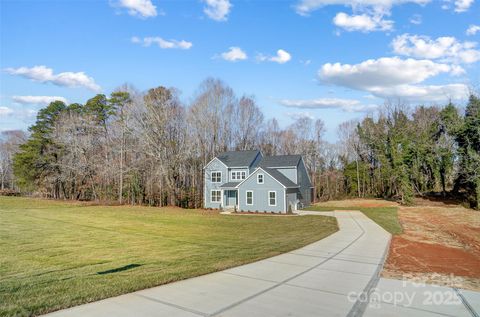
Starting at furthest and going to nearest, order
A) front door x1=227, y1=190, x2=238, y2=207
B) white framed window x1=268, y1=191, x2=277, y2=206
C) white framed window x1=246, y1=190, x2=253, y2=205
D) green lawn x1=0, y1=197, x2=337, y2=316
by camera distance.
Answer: front door x1=227, y1=190, x2=238, y2=207 < white framed window x1=246, y1=190, x2=253, y2=205 < white framed window x1=268, y1=191, x2=277, y2=206 < green lawn x1=0, y1=197, x2=337, y2=316

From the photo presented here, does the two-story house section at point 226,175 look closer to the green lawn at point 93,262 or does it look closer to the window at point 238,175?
the window at point 238,175

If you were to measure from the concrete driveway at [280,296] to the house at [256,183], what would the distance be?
21.1 metres

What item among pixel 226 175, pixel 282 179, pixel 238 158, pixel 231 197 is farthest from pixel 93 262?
pixel 238 158

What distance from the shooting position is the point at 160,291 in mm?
6047

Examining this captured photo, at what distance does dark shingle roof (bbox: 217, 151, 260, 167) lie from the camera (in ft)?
115

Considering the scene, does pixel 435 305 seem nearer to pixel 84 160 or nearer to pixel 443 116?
pixel 443 116

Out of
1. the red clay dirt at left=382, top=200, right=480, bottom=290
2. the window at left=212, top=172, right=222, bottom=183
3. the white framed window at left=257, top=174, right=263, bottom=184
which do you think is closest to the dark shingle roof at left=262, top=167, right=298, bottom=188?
the white framed window at left=257, top=174, right=263, bottom=184

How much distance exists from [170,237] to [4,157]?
230 ft

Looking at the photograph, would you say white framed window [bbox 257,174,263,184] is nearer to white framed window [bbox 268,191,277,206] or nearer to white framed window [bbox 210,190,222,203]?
white framed window [bbox 268,191,277,206]

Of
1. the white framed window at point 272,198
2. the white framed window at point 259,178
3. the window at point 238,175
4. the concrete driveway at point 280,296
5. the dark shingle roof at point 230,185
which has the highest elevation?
the window at point 238,175

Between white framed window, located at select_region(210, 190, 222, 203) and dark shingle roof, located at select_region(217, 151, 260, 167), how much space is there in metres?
3.28

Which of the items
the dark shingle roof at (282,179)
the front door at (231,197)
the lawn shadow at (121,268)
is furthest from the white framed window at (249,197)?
the lawn shadow at (121,268)

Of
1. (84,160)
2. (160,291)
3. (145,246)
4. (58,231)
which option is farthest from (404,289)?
(84,160)

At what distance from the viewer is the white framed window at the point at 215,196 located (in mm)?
35719
